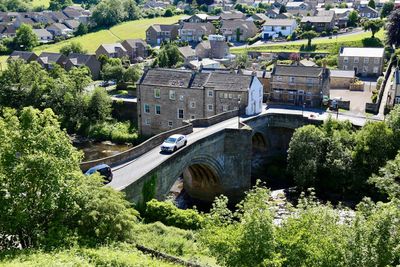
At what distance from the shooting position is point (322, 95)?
65.1 meters

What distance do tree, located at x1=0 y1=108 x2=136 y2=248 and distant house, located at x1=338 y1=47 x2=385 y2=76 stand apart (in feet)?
243

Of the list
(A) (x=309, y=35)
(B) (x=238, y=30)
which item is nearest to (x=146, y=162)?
(A) (x=309, y=35)

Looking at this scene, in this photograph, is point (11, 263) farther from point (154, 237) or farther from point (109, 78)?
point (109, 78)

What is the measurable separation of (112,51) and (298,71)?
188 ft

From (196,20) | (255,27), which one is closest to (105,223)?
(255,27)

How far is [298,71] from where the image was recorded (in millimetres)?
65375

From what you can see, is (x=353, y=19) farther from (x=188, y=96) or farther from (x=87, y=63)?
(x=188, y=96)

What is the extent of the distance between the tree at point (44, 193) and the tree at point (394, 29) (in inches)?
3290

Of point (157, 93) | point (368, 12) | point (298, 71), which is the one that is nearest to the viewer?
point (157, 93)

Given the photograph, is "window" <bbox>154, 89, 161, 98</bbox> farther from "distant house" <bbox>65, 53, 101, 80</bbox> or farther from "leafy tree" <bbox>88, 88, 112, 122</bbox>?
"distant house" <bbox>65, 53, 101, 80</bbox>

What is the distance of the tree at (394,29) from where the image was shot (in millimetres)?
90244

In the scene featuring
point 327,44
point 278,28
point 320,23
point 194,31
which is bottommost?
point 327,44

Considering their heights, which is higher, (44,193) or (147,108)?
(44,193)

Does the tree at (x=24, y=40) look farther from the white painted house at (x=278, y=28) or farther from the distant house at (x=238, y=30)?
the white painted house at (x=278, y=28)
